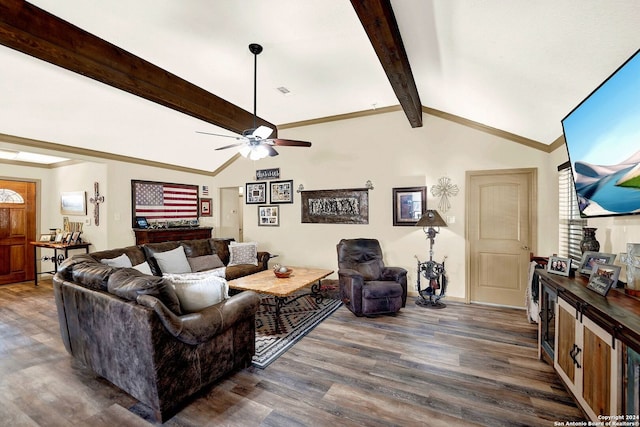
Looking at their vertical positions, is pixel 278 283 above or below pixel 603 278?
below

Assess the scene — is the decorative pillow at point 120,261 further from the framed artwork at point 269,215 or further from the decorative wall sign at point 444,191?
the decorative wall sign at point 444,191

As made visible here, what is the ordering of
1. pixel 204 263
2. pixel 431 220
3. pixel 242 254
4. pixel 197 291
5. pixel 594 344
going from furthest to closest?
pixel 242 254 → pixel 204 263 → pixel 431 220 → pixel 197 291 → pixel 594 344

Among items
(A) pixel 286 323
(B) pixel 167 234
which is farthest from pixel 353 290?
(B) pixel 167 234

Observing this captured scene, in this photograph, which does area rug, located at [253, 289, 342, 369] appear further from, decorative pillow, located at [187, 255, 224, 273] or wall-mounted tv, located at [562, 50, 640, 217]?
wall-mounted tv, located at [562, 50, 640, 217]

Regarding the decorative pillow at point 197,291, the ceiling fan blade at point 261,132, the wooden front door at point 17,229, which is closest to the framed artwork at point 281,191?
the ceiling fan blade at point 261,132

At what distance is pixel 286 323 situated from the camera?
3.57 m

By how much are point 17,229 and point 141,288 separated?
608cm

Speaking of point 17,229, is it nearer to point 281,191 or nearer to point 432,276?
point 281,191

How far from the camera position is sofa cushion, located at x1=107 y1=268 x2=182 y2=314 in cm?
200

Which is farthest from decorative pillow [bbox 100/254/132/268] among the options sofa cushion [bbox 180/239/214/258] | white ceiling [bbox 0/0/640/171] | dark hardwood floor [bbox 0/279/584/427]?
white ceiling [bbox 0/0/640/171]

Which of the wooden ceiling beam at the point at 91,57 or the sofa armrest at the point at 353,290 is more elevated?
the wooden ceiling beam at the point at 91,57

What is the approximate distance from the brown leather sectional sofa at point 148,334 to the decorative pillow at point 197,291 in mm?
86

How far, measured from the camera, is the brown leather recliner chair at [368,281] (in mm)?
3766

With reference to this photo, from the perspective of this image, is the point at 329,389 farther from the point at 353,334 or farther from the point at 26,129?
the point at 26,129
